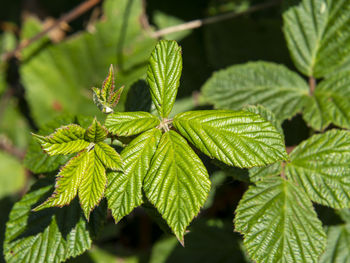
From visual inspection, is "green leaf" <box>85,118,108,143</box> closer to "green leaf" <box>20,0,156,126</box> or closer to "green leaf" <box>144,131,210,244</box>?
"green leaf" <box>144,131,210,244</box>

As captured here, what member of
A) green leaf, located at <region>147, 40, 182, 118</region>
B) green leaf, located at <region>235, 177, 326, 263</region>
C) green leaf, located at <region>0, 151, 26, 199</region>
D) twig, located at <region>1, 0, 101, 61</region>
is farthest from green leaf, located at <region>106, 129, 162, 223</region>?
green leaf, located at <region>0, 151, 26, 199</region>

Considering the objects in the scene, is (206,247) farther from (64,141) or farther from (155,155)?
(64,141)

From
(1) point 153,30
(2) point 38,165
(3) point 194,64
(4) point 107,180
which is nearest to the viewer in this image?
(4) point 107,180

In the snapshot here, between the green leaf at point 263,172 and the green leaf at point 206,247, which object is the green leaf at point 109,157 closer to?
the green leaf at point 263,172

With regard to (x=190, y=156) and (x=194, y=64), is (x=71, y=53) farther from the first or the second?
(x=190, y=156)

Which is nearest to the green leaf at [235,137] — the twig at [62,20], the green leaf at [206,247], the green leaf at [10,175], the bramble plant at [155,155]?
the bramble plant at [155,155]

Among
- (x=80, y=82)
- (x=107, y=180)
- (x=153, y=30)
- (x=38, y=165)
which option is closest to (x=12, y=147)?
(x=80, y=82)
